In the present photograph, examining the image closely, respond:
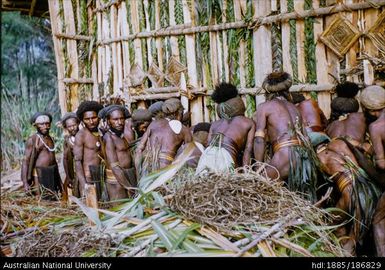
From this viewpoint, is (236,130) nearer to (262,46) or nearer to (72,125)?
(262,46)

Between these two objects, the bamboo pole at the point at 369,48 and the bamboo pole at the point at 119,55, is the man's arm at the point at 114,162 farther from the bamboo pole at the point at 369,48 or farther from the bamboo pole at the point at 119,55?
the bamboo pole at the point at 369,48

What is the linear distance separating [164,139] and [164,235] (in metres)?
2.44

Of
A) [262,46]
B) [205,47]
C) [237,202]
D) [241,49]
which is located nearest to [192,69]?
[205,47]

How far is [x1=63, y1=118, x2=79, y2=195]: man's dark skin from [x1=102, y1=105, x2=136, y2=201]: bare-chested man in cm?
114

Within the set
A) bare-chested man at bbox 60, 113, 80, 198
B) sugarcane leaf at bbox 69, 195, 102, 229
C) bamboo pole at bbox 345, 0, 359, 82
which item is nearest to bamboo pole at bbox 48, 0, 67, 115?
bare-chested man at bbox 60, 113, 80, 198

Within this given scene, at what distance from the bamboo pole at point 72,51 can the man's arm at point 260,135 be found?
530cm

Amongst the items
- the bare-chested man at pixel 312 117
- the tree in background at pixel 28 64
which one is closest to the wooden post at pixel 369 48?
the bare-chested man at pixel 312 117

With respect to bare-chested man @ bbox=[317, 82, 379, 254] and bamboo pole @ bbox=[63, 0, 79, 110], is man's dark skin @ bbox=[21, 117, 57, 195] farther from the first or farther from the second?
bare-chested man @ bbox=[317, 82, 379, 254]

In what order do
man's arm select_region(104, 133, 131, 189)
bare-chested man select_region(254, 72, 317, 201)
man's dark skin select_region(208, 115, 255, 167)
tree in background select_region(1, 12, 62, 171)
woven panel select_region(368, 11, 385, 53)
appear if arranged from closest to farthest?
bare-chested man select_region(254, 72, 317, 201) → man's dark skin select_region(208, 115, 255, 167) → man's arm select_region(104, 133, 131, 189) → woven panel select_region(368, 11, 385, 53) → tree in background select_region(1, 12, 62, 171)

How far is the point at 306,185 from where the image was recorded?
15.5 feet

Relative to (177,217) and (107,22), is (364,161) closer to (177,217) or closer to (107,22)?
(177,217)

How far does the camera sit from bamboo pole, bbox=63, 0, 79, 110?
30.0 feet

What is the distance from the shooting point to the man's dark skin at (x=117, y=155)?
552cm

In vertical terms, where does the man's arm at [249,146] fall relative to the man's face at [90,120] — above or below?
Answer: below
